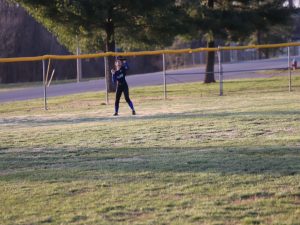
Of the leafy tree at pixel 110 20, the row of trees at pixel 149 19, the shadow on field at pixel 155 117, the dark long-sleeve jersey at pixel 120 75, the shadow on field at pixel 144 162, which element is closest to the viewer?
the shadow on field at pixel 144 162

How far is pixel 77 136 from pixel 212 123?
124 inches

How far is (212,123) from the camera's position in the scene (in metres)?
13.5

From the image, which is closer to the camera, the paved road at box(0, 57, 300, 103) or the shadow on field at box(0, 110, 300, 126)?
the shadow on field at box(0, 110, 300, 126)

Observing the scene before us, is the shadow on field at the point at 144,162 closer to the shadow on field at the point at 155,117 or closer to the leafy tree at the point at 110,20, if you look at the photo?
the shadow on field at the point at 155,117

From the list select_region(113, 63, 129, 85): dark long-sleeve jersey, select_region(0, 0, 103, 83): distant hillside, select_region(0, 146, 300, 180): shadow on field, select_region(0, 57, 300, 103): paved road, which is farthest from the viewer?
select_region(0, 0, 103, 83): distant hillside

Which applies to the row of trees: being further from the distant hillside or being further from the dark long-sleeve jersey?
the distant hillside

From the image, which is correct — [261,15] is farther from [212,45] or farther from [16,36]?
[16,36]

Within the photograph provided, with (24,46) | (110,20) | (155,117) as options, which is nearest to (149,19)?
(110,20)

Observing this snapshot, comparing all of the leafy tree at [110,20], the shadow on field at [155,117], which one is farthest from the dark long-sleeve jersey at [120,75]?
the leafy tree at [110,20]

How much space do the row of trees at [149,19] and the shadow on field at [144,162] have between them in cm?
1462

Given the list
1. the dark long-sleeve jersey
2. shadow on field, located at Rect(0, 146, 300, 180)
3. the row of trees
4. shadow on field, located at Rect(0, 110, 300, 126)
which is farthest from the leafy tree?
shadow on field, located at Rect(0, 146, 300, 180)

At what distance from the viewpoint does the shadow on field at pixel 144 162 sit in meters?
8.19

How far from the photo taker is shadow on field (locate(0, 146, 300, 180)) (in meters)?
8.19

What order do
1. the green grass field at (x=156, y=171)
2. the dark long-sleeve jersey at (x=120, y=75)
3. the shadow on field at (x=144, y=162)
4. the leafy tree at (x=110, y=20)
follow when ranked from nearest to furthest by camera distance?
the green grass field at (x=156, y=171) → the shadow on field at (x=144, y=162) → the dark long-sleeve jersey at (x=120, y=75) → the leafy tree at (x=110, y=20)
